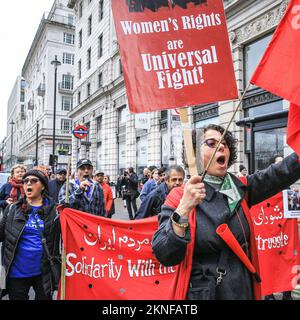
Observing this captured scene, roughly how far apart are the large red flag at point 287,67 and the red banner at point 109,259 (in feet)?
6.65

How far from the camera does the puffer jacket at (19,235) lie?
3553mm

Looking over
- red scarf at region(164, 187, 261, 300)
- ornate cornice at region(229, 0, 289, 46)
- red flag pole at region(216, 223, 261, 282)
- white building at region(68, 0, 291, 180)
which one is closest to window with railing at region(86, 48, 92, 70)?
white building at region(68, 0, 291, 180)

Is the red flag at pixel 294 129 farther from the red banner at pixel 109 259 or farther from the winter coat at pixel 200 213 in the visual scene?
the red banner at pixel 109 259

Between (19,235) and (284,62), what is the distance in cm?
287

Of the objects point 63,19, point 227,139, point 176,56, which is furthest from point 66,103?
point 227,139

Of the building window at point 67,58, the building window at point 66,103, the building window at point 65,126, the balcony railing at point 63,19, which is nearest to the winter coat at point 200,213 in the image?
the building window at point 65,126

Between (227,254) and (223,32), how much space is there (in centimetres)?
150

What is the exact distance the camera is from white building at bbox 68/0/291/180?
11820 millimetres

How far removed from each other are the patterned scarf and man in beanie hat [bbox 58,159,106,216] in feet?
11.4

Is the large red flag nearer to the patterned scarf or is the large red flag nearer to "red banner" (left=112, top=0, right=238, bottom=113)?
"red banner" (left=112, top=0, right=238, bottom=113)

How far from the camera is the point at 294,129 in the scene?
2.27 m
